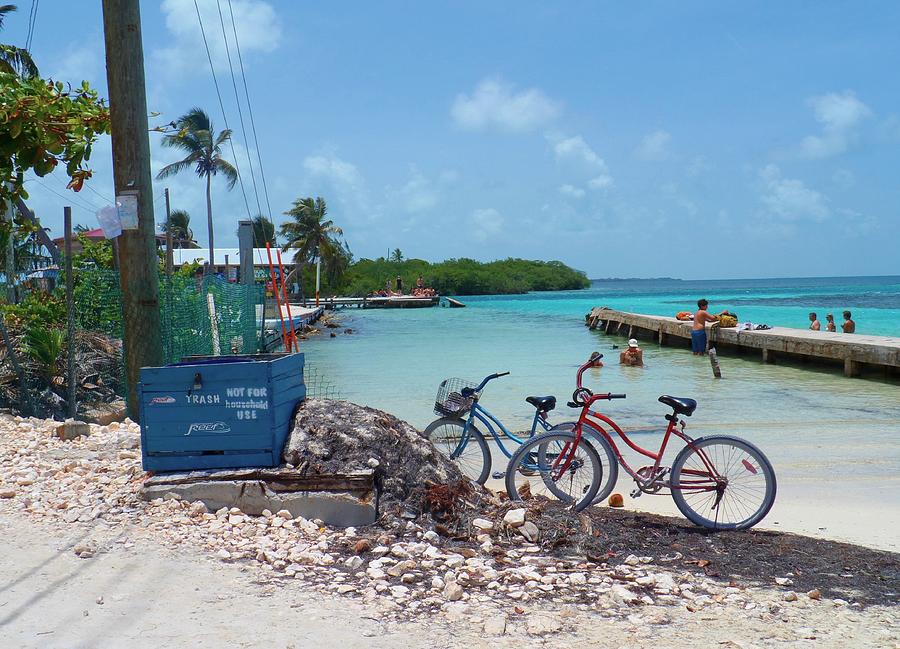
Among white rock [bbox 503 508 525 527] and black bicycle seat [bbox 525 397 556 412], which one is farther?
black bicycle seat [bbox 525 397 556 412]

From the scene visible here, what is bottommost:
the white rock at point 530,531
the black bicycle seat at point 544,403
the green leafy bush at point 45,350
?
the white rock at point 530,531

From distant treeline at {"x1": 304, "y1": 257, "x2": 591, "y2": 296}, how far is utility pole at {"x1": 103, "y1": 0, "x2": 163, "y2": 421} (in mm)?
74296

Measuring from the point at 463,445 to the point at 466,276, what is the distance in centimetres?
12861

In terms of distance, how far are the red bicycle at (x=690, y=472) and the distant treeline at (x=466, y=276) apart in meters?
76.5

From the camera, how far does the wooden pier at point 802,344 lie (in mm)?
20078

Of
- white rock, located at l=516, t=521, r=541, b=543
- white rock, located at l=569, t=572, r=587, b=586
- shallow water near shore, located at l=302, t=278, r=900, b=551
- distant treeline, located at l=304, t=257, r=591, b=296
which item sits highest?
distant treeline, located at l=304, t=257, r=591, b=296

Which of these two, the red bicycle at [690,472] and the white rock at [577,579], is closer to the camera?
the white rock at [577,579]

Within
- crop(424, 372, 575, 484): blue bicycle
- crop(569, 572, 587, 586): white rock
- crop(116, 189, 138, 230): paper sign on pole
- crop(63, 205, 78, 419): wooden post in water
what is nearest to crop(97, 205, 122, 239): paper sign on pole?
crop(116, 189, 138, 230): paper sign on pole

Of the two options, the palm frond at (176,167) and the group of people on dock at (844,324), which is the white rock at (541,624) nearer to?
the group of people on dock at (844,324)

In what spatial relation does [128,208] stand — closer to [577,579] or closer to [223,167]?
[577,579]

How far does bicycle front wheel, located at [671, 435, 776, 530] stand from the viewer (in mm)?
5996

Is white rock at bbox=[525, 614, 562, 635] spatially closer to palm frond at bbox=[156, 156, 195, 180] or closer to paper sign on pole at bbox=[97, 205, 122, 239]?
paper sign on pole at bbox=[97, 205, 122, 239]

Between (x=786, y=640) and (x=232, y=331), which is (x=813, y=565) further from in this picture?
(x=232, y=331)

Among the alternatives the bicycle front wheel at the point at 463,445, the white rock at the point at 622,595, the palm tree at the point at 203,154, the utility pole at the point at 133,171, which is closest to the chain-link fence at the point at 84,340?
the utility pole at the point at 133,171
